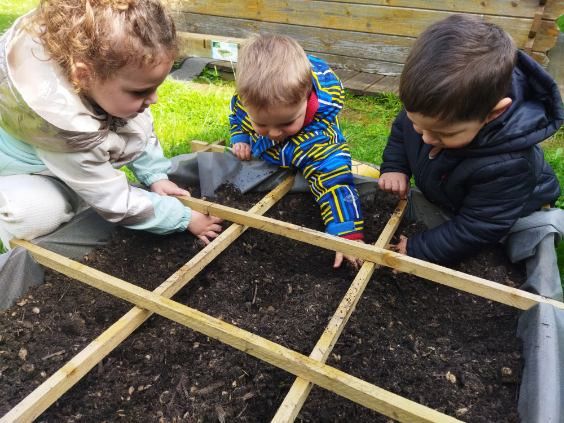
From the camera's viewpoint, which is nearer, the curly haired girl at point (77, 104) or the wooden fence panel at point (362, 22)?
the curly haired girl at point (77, 104)

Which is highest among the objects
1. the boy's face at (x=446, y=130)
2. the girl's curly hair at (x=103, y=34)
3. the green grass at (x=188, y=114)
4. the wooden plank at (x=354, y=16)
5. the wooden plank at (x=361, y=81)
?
the girl's curly hair at (x=103, y=34)

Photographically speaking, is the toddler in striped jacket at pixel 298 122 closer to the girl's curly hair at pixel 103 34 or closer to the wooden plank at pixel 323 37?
the girl's curly hair at pixel 103 34

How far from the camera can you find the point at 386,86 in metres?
4.77

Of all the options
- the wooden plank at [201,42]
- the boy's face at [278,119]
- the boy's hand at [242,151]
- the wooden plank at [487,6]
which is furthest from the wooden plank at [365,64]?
the boy's face at [278,119]

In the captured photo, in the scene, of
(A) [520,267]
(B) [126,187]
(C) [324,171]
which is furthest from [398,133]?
(B) [126,187]

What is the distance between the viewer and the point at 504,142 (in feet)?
5.91

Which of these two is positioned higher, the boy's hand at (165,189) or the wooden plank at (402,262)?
the wooden plank at (402,262)

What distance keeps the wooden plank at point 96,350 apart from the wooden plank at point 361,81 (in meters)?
2.98

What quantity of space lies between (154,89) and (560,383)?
5.54ft

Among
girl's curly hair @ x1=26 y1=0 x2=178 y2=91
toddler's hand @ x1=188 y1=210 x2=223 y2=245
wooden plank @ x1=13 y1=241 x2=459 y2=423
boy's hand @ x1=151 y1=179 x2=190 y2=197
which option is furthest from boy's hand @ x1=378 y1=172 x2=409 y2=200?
girl's curly hair @ x1=26 y1=0 x2=178 y2=91

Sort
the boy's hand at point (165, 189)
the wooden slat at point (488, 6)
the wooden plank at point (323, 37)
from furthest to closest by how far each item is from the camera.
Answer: the wooden plank at point (323, 37) → the wooden slat at point (488, 6) → the boy's hand at point (165, 189)

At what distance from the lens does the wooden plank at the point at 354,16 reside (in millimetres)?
4191

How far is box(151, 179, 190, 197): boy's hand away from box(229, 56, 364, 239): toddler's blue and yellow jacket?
53 centimetres

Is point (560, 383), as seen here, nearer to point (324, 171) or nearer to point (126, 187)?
point (324, 171)
